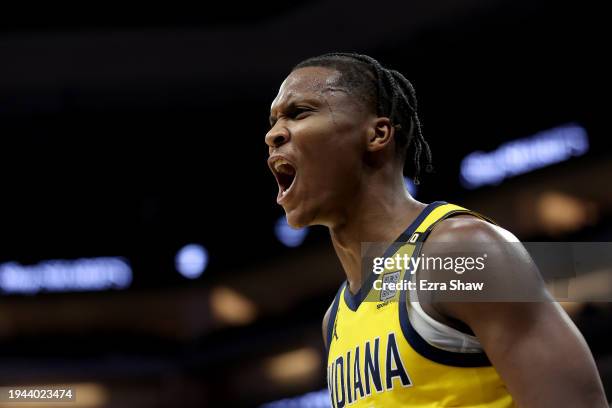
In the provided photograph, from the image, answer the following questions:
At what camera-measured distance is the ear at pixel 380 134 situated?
2.26 meters

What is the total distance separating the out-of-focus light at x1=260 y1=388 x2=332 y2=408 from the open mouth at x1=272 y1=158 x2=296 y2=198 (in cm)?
788

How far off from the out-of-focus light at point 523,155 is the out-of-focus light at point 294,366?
3003mm

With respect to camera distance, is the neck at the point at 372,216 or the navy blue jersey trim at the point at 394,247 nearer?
the navy blue jersey trim at the point at 394,247

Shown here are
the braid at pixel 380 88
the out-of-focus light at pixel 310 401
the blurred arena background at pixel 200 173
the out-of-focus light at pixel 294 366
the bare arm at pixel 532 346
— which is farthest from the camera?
the out-of-focus light at pixel 294 366

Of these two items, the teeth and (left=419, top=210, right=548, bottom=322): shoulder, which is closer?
(left=419, top=210, right=548, bottom=322): shoulder

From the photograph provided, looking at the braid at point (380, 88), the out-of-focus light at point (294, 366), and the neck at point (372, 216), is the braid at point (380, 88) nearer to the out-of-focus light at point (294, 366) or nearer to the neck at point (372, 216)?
the neck at point (372, 216)

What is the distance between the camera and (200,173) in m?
11.4

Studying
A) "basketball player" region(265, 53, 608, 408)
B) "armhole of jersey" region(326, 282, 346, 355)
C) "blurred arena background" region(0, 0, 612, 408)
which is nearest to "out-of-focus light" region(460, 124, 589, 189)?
"blurred arena background" region(0, 0, 612, 408)

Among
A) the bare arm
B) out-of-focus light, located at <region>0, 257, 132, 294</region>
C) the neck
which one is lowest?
the bare arm

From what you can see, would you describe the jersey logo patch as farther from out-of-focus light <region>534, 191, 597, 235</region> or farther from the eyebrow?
out-of-focus light <region>534, 191, 597, 235</region>

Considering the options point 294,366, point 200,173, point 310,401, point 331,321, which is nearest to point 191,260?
point 200,173

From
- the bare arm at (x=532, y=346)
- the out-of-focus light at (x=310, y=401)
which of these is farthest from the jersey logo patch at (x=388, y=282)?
the out-of-focus light at (x=310, y=401)

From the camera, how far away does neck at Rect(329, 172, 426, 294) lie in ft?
7.24

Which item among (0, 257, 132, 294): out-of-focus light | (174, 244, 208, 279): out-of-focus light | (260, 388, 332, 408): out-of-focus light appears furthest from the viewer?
(174, 244, 208, 279): out-of-focus light
